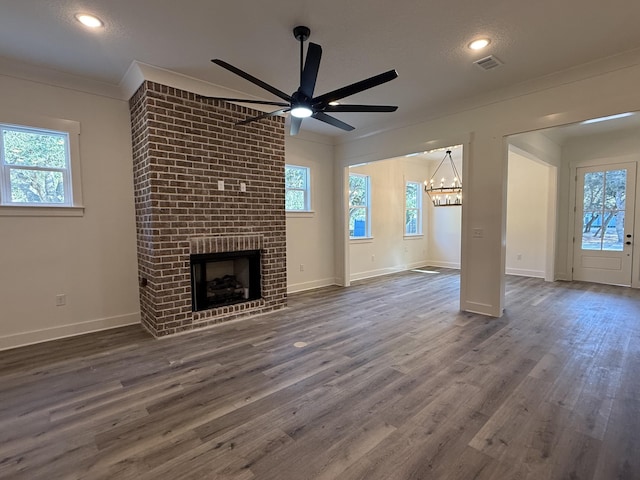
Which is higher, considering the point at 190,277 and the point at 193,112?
the point at 193,112

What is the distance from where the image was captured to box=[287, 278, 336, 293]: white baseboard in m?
5.70

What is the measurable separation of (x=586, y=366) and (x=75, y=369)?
4.52 metres

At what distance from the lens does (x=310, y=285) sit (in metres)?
5.99

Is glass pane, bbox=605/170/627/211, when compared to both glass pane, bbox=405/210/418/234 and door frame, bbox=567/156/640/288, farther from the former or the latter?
glass pane, bbox=405/210/418/234

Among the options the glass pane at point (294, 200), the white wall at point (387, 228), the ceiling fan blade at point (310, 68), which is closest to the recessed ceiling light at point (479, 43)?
the ceiling fan blade at point (310, 68)

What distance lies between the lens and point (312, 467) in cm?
167

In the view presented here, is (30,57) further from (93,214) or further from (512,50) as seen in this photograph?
(512,50)

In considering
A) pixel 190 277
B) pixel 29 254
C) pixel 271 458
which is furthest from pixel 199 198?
pixel 271 458

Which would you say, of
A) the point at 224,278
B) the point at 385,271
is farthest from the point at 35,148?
the point at 385,271

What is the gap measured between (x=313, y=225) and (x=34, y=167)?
13.0ft

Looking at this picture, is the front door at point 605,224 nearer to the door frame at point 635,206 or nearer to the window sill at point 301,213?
the door frame at point 635,206

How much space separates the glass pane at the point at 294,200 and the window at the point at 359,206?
1.41 metres

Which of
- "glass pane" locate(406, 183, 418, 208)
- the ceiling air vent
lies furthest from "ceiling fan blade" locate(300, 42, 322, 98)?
"glass pane" locate(406, 183, 418, 208)

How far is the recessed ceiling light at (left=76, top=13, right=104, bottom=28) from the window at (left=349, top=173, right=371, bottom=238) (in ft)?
16.2
